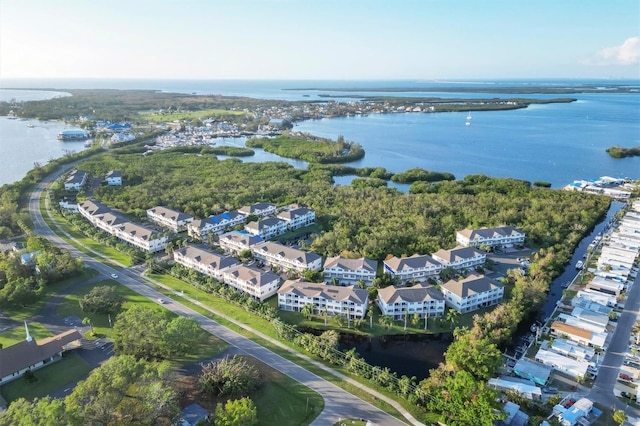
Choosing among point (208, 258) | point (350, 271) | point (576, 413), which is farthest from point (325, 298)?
point (576, 413)

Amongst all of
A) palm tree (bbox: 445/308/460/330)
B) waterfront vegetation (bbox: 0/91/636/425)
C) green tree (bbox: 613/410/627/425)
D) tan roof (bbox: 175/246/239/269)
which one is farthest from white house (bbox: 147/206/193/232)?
green tree (bbox: 613/410/627/425)

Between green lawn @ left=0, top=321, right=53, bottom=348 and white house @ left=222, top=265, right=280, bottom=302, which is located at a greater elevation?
white house @ left=222, top=265, right=280, bottom=302

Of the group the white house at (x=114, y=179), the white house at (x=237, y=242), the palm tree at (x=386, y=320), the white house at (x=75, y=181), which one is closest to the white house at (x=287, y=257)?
the white house at (x=237, y=242)

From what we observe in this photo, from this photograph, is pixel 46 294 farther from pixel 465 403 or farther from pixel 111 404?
pixel 465 403

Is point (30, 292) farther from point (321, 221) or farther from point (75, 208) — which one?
point (321, 221)

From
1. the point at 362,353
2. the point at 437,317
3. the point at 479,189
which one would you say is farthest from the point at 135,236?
the point at 479,189

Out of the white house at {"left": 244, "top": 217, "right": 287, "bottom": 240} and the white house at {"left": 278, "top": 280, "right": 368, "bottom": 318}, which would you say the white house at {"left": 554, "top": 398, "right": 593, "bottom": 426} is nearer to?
the white house at {"left": 278, "top": 280, "right": 368, "bottom": 318}
